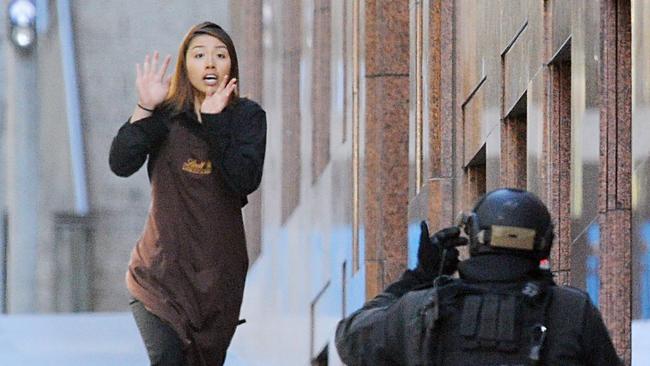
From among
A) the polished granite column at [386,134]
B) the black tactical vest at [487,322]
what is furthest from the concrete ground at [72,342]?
the black tactical vest at [487,322]

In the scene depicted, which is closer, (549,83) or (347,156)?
(549,83)

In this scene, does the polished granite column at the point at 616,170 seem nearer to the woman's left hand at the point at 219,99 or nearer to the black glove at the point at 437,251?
the woman's left hand at the point at 219,99

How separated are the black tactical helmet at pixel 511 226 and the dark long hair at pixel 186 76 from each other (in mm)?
4015

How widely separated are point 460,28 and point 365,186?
3.62m

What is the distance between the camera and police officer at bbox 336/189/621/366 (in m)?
8.48

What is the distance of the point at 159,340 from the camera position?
1244cm

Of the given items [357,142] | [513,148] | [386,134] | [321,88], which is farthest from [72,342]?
[513,148]

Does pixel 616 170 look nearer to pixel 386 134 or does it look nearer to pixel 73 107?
pixel 386 134

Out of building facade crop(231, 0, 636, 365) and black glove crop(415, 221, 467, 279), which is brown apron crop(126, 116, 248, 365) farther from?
black glove crop(415, 221, 467, 279)

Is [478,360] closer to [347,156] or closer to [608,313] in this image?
[608,313]

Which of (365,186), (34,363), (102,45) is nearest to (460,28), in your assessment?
(365,186)

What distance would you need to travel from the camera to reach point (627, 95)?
43.2 ft

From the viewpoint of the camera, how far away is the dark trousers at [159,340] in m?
12.4

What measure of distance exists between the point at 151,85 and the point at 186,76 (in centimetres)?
19
